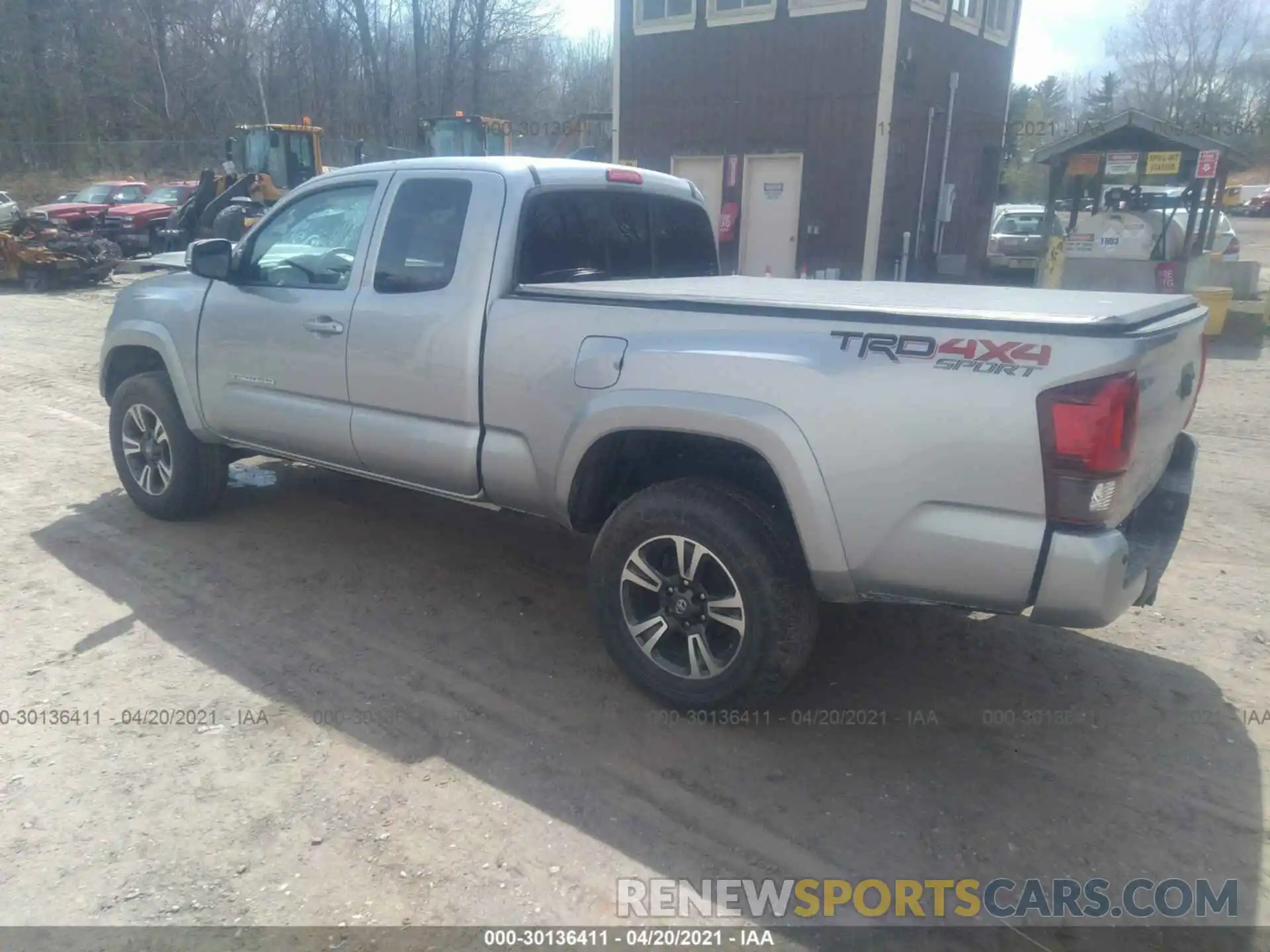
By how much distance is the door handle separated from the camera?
Answer: 4.31 meters

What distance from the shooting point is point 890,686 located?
148 inches

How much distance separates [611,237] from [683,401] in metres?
1.53

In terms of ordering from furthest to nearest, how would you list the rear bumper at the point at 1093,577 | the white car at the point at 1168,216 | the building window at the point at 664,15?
1. the building window at the point at 664,15
2. the white car at the point at 1168,216
3. the rear bumper at the point at 1093,577

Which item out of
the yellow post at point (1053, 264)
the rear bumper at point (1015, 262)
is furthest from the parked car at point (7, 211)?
the yellow post at point (1053, 264)

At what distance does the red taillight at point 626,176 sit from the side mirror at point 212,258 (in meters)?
1.98

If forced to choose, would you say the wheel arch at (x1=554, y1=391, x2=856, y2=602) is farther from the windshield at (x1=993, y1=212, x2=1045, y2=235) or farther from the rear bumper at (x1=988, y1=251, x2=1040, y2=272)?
the windshield at (x1=993, y1=212, x2=1045, y2=235)

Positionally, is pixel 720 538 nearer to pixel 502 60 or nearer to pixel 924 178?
pixel 924 178

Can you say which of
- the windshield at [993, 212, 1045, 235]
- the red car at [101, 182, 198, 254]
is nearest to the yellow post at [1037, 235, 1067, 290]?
the windshield at [993, 212, 1045, 235]

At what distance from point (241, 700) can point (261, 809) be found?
2.33 ft

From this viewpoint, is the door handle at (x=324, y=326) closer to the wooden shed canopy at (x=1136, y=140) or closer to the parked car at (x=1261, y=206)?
the wooden shed canopy at (x=1136, y=140)

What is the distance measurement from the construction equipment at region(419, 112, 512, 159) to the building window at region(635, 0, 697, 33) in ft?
15.9

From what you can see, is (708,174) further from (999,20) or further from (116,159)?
(116,159)

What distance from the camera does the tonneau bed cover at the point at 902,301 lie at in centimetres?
272

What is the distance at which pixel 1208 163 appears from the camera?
41.5ft
